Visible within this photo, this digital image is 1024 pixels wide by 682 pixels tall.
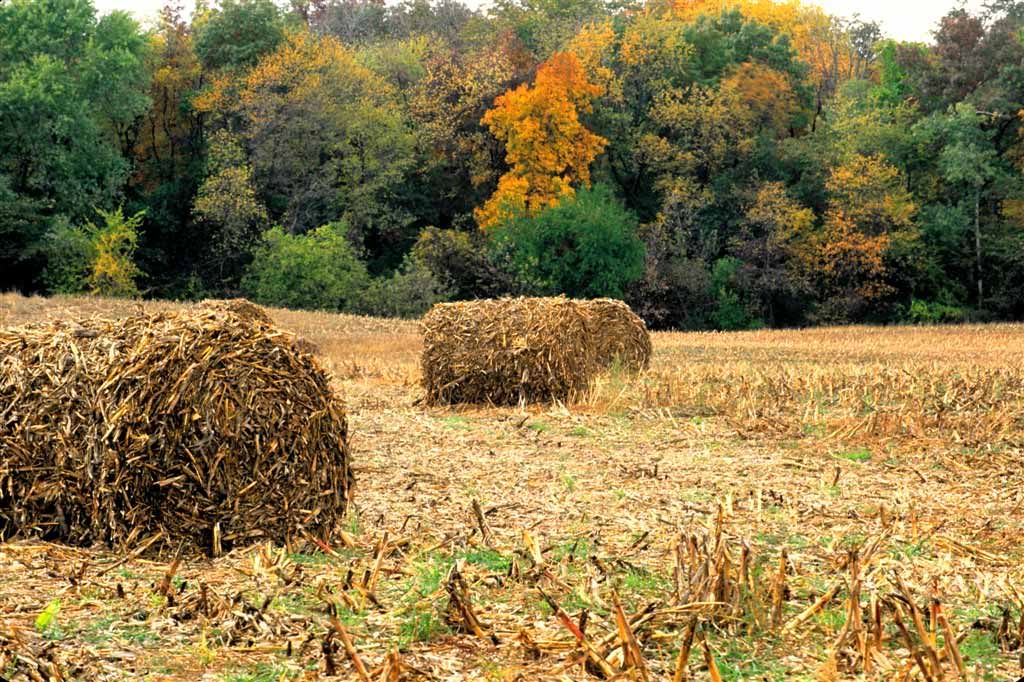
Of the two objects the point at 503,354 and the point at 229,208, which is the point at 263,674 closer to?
the point at 503,354

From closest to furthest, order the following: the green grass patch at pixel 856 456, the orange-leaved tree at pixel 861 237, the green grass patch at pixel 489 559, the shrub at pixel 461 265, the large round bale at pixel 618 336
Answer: the green grass patch at pixel 489 559 < the green grass patch at pixel 856 456 < the large round bale at pixel 618 336 < the orange-leaved tree at pixel 861 237 < the shrub at pixel 461 265

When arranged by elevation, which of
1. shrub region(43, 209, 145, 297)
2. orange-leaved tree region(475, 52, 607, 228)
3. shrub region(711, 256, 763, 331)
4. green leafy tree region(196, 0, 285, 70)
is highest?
green leafy tree region(196, 0, 285, 70)

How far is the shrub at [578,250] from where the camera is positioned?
46438 mm

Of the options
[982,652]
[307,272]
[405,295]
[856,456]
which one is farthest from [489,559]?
[307,272]

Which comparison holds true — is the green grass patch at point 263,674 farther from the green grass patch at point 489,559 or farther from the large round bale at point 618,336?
the large round bale at point 618,336

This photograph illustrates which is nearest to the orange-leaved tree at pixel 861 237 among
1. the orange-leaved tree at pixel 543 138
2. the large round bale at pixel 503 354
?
the orange-leaved tree at pixel 543 138

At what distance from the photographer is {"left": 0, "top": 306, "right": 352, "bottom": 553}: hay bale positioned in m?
6.59

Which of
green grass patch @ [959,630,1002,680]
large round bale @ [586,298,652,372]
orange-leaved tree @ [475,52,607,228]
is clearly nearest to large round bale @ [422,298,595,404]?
large round bale @ [586,298,652,372]

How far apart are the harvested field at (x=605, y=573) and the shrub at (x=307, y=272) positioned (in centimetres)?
3560

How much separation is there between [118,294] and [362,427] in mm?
37437

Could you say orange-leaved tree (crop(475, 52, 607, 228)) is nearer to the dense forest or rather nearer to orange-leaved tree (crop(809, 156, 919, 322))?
the dense forest

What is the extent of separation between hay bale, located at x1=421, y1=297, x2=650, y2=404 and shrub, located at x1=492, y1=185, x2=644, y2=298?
30568mm

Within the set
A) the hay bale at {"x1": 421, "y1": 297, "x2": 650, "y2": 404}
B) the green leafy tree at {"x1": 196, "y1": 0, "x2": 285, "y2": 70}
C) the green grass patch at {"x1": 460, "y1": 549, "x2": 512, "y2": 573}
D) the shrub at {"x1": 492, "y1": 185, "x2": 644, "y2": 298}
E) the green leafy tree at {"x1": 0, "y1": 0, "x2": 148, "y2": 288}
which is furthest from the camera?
the green leafy tree at {"x1": 196, "y1": 0, "x2": 285, "y2": 70}

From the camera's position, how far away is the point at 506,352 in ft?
49.6
